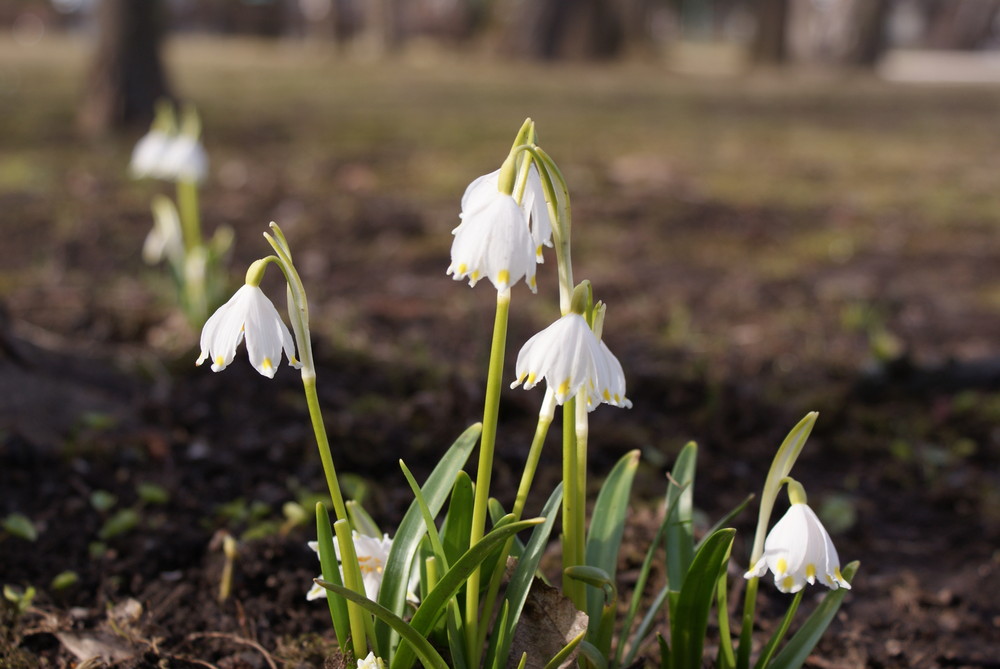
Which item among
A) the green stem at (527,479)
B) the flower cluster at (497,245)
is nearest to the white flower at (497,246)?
the flower cluster at (497,245)

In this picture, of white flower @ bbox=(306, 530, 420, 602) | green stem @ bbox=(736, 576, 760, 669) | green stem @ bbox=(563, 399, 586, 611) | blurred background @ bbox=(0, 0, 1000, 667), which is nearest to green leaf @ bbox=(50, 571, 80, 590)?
blurred background @ bbox=(0, 0, 1000, 667)

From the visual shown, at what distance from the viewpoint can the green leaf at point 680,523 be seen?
1.62 meters

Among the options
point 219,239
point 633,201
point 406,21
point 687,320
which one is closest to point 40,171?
point 219,239

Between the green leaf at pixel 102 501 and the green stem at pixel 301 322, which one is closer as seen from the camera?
the green stem at pixel 301 322

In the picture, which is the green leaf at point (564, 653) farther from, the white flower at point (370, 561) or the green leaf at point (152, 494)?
the green leaf at point (152, 494)

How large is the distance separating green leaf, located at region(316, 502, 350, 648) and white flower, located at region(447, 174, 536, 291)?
14.9 inches

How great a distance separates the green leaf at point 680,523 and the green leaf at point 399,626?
0.44 m

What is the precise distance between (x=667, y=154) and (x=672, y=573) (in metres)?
5.80

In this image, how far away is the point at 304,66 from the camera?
44.8 ft

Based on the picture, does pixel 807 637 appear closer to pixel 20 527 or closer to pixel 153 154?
pixel 20 527

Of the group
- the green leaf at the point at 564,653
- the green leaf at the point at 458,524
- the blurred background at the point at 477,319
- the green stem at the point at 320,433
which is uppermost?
the green stem at the point at 320,433

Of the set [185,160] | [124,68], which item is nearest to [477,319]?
[185,160]

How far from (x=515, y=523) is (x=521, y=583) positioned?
0.73ft

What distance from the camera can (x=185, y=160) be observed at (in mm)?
3230
